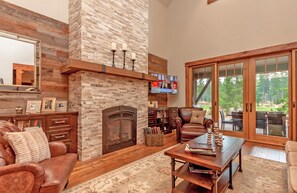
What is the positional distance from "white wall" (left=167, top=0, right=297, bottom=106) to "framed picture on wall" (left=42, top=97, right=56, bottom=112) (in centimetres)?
425

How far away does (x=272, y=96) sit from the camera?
415 cm

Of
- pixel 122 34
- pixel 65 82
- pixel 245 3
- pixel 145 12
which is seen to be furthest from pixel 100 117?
pixel 245 3

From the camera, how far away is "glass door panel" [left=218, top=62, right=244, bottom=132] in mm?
4664

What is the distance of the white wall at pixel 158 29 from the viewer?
18.1 feet

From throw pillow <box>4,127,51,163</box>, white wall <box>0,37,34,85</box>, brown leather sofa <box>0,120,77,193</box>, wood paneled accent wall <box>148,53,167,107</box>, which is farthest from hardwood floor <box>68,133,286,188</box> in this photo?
white wall <box>0,37,34,85</box>

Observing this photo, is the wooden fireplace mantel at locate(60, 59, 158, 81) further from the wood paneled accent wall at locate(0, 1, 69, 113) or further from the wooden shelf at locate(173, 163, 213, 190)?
the wooden shelf at locate(173, 163, 213, 190)

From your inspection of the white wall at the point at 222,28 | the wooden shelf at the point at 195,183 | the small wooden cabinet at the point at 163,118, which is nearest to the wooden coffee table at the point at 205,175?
the wooden shelf at the point at 195,183

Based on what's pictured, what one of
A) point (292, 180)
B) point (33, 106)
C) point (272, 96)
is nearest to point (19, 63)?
point (33, 106)

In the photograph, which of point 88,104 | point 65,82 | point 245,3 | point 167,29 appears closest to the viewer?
point 88,104

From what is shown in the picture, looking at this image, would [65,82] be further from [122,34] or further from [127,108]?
[122,34]

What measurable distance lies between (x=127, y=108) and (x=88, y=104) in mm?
1009

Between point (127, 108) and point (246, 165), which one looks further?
point (127, 108)

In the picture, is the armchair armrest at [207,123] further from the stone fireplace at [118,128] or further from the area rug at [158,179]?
the stone fireplace at [118,128]

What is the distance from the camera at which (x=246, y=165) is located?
273cm
